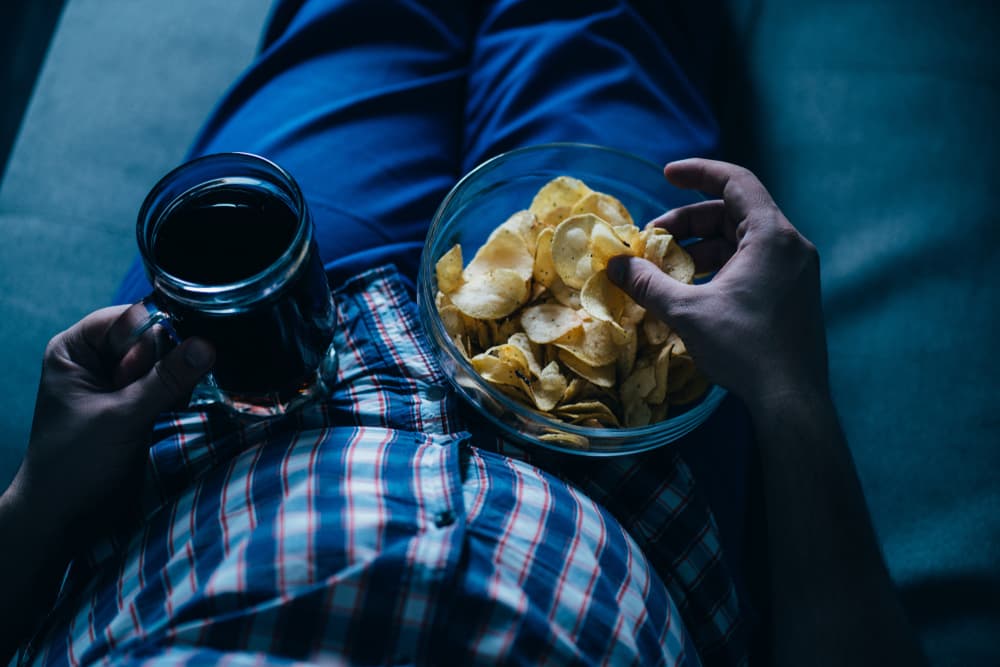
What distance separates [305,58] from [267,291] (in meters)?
0.55

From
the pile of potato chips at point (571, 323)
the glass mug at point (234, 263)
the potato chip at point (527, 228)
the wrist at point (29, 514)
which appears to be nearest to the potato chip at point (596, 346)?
the pile of potato chips at point (571, 323)

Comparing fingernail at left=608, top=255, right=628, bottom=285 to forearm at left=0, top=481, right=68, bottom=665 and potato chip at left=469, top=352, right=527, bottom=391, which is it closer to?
potato chip at left=469, top=352, right=527, bottom=391

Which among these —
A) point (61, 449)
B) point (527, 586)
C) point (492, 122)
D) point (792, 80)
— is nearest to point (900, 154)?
point (792, 80)

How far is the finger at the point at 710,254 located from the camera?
0.75 m

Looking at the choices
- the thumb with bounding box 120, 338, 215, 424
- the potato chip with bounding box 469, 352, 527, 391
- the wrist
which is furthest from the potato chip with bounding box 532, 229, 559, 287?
the wrist

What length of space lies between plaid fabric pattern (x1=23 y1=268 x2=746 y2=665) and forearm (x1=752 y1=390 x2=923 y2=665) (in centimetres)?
8

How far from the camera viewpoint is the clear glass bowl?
25.0 inches

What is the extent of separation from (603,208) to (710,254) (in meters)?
0.14

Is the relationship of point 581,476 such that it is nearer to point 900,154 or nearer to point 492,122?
point 492,122

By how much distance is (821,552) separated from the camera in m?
0.61

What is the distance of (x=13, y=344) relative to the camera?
2.85 feet

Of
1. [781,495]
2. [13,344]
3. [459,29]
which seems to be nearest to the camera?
[781,495]

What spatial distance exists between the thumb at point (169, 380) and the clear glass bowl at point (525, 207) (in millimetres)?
212

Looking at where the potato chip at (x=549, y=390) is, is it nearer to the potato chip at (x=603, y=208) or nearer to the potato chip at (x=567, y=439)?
the potato chip at (x=567, y=439)
